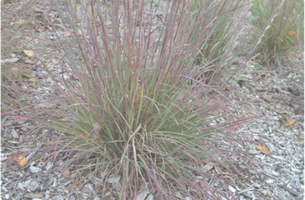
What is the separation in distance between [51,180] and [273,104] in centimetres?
278

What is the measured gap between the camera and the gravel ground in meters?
1.80

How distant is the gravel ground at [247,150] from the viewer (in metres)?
1.80

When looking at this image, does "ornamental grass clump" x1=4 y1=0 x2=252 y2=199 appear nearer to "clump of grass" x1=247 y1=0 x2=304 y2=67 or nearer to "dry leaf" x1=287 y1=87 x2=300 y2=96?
"dry leaf" x1=287 y1=87 x2=300 y2=96

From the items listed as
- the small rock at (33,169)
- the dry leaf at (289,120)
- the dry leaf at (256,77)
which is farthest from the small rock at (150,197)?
the dry leaf at (256,77)

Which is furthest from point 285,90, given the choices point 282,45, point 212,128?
point 212,128

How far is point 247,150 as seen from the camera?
2529mm

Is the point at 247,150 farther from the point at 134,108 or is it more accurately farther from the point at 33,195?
the point at 33,195

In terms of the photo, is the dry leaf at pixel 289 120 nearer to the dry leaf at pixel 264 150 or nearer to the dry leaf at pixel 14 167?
the dry leaf at pixel 264 150

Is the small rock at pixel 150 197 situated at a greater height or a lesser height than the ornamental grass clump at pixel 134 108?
lesser

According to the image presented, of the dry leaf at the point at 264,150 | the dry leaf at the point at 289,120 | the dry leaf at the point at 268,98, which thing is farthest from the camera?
the dry leaf at the point at 268,98

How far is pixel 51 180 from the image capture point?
5.99 ft

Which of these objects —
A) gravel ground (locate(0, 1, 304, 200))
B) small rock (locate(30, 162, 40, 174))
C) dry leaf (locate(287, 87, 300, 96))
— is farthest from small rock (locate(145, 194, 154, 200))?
dry leaf (locate(287, 87, 300, 96))

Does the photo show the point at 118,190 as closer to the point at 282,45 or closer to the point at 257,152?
the point at 257,152

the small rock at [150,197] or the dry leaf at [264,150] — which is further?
the dry leaf at [264,150]
